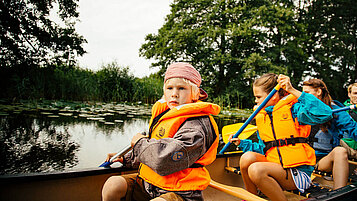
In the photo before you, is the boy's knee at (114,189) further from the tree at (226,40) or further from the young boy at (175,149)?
the tree at (226,40)

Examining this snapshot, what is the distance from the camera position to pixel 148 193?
46.7 inches

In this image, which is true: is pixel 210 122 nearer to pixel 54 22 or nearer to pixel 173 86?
pixel 173 86

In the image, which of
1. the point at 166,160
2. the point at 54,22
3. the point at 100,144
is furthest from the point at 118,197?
the point at 54,22

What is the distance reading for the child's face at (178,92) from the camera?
48.9 inches

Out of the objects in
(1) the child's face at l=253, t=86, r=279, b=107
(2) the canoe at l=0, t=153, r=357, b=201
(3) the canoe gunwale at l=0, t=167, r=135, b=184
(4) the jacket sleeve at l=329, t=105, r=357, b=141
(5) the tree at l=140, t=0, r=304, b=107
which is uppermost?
(5) the tree at l=140, t=0, r=304, b=107

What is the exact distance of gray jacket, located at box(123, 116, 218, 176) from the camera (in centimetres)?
101

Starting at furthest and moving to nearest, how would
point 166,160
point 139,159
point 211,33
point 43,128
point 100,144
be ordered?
1. point 211,33
2. point 43,128
3. point 100,144
4. point 139,159
5. point 166,160

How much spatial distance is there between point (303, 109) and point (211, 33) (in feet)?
38.6

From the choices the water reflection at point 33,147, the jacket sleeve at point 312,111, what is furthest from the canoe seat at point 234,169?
the water reflection at point 33,147

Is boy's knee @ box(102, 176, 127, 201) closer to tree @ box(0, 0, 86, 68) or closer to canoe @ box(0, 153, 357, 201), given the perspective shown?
canoe @ box(0, 153, 357, 201)

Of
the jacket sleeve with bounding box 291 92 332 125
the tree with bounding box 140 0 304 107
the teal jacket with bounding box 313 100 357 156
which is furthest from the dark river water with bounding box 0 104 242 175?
the tree with bounding box 140 0 304 107

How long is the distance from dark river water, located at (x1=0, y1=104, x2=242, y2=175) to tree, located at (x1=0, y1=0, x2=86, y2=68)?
189cm

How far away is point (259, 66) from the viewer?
11.8 m

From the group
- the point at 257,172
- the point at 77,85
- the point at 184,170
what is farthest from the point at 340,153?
the point at 77,85
